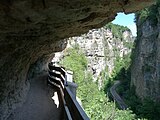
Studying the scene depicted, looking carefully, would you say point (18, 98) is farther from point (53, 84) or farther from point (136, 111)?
point (136, 111)

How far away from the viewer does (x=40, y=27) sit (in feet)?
18.2

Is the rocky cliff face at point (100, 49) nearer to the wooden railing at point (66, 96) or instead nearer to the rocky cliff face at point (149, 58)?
the rocky cliff face at point (149, 58)

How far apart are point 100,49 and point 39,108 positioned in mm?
79614

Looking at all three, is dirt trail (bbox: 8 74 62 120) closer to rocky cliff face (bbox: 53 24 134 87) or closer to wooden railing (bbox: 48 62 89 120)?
wooden railing (bbox: 48 62 89 120)

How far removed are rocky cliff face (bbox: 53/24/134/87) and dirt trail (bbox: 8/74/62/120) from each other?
45742 millimetres

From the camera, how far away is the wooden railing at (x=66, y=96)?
17.9ft

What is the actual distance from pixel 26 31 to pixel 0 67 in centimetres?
132

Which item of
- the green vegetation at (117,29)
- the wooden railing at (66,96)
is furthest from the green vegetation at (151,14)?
the green vegetation at (117,29)

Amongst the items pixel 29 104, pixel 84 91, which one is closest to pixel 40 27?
pixel 29 104

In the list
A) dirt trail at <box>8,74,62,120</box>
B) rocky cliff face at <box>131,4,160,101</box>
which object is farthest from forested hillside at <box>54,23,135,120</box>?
dirt trail at <box>8,74,62,120</box>

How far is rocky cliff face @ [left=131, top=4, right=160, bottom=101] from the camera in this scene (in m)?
47.9

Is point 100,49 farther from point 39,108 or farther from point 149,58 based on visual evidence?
point 39,108

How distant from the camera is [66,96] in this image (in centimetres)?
830

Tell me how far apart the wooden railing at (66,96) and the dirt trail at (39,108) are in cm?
39
